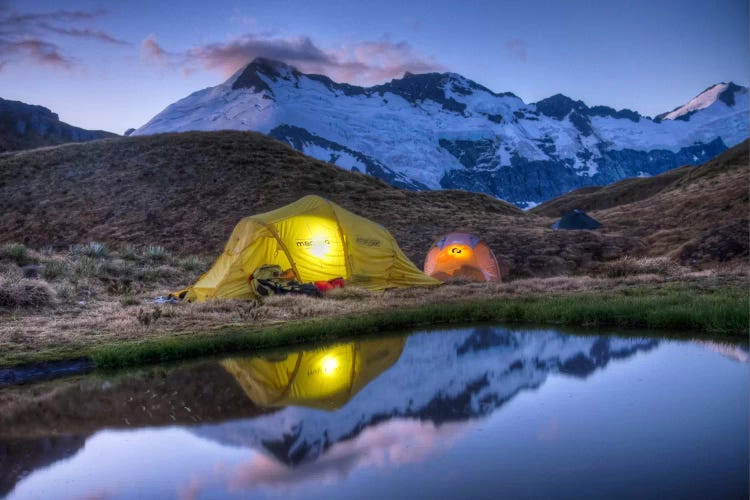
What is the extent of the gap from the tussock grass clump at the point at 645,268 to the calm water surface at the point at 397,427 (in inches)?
470

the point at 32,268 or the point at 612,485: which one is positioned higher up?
the point at 32,268

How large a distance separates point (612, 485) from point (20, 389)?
9.65m

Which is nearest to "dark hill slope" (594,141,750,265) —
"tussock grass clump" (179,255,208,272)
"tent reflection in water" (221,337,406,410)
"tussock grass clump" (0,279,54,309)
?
"tent reflection in water" (221,337,406,410)

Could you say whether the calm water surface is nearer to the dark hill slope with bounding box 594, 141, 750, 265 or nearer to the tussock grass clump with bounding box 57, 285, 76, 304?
the tussock grass clump with bounding box 57, 285, 76, 304

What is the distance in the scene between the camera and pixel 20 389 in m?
10.6

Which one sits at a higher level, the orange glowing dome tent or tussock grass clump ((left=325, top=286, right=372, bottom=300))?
the orange glowing dome tent

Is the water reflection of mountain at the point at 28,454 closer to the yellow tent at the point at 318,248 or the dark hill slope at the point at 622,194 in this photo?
the yellow tent at the point at 318,248

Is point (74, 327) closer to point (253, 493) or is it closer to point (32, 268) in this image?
point (32, 268)

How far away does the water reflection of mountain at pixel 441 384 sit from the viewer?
8117 mm

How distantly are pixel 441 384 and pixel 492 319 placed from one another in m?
6.30

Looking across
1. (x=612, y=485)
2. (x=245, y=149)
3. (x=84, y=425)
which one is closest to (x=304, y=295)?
(x=84, y=425)

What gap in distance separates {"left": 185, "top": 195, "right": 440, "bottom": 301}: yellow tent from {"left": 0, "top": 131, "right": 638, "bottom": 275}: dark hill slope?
27.1ft

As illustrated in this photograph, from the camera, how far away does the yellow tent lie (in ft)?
70.4

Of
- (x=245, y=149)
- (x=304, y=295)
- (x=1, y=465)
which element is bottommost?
(x=1, y=465)
